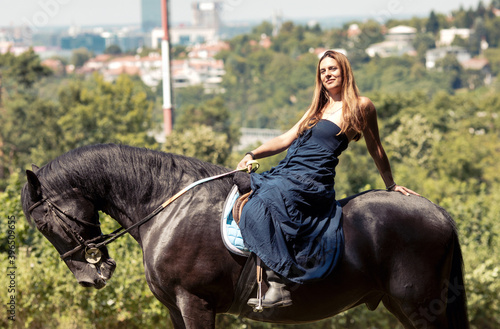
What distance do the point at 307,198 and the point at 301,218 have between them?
4.7 inches

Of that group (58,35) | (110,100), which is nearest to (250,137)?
(110,100)

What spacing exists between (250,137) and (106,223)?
9336cm

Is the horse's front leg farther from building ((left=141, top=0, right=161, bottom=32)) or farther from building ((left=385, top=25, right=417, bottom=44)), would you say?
building ((left=141, top=0, right=161, bottom=32))

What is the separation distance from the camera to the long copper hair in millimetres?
A: 3854

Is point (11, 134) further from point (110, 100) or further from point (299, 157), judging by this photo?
point (299, 157)

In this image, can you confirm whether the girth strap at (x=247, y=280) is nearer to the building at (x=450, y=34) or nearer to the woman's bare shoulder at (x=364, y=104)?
the woman's bare shoulder at (x=364, y=104)

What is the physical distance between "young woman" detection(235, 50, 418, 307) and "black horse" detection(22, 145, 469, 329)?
5.1 inches

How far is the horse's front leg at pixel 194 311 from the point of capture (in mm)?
3836

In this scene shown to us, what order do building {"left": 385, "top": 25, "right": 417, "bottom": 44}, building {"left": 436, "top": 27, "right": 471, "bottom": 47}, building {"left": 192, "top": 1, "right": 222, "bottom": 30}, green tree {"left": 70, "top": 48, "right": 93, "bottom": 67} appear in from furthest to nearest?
1. building {"left": 192, "top": 1, "right": 222, "bottom": 30}
2. building {"left": 436, "top": 27, "right": 471, "bottom": 47}
3. building {"left": 385, "top": 25, "right": 417, "bottom": 44}
4. green tree {"left": 70, "top": 48, "right": 93, "bottom": 67}

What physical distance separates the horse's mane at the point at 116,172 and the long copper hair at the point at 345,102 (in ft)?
2.20

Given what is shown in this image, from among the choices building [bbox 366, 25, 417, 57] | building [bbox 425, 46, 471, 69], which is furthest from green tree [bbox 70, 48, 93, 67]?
building [bbox 425, 46, 471, 69]

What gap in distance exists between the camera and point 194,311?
3.84 meters

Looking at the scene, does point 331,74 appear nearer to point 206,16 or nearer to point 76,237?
point 76,237

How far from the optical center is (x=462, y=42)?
162625 millimetres
